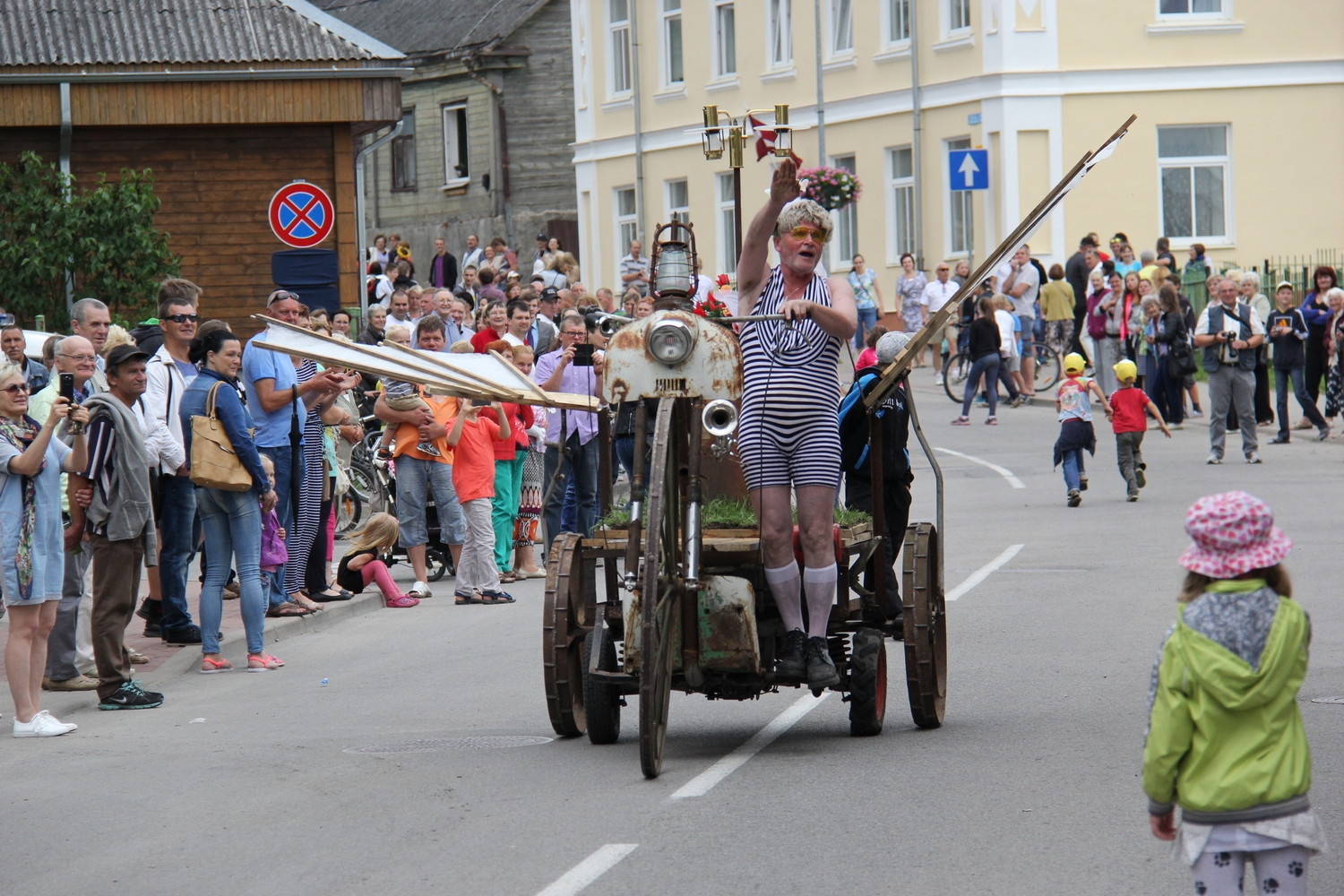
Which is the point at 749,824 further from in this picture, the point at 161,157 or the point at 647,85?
the point at 647,85

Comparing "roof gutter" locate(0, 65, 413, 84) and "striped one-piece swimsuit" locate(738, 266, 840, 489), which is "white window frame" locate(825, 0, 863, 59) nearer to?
"roof gutter" locate(0, 65, 413, 84)

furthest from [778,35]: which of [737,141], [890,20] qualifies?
[737,141]

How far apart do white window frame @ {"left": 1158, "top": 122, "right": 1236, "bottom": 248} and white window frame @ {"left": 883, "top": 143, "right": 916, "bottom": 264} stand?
15.8 ft

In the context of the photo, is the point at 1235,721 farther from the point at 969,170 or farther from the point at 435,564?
the point at 969,170

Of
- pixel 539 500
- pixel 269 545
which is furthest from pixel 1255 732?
pixel 539 500

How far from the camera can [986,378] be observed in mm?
28594

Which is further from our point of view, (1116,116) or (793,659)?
(1116,116)

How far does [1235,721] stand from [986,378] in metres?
24.1

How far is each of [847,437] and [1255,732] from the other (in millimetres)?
5270

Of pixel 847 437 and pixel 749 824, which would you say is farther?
pixel 847 437

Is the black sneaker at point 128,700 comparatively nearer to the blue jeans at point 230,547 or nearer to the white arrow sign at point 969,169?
the blue jeans at point 230,547

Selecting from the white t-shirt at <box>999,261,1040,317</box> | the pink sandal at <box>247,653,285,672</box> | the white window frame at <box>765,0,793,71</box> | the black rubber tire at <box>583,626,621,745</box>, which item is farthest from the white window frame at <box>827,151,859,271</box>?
the black rubber tire at <box>583,626,621,745</box>

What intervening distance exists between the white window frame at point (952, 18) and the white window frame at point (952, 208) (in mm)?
1902

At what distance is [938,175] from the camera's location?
125 feet
